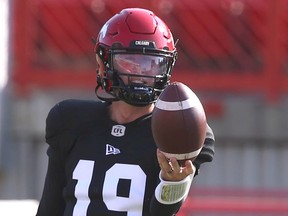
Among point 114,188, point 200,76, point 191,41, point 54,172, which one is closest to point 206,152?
point 114,188

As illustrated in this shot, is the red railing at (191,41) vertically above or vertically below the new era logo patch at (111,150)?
below

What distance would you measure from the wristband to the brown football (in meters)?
0.10

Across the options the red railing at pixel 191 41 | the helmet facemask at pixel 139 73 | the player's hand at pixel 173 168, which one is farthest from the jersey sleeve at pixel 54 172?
the red railing at pixel 191 41

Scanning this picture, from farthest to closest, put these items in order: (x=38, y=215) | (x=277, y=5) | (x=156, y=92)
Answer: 1. (x=277, y=5)
2. (x=38, y=215)
3. (x=156, y=92)

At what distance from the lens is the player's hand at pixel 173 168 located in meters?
3.23

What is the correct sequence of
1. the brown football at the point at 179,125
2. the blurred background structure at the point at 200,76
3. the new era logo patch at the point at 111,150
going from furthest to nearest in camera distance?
the blurred background structure at the point at 200,76 → the new era logo patch at the point at 111,150 → the brown football at the point at 179,125

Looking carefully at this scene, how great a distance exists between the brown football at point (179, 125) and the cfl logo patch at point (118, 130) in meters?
0.46

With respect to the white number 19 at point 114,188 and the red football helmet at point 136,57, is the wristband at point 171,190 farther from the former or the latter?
the red football helmet at point 136,57

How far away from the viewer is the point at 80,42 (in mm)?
7906

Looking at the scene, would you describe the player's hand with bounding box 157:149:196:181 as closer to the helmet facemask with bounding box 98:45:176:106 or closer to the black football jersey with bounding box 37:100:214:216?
the black football jersey with bounding box 37:100:214:216

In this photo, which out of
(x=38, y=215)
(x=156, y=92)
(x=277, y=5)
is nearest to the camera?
(x=156, y=92)

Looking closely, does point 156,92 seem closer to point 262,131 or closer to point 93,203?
point 93,203

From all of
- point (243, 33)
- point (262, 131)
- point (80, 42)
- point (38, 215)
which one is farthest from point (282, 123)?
point (38, 215)

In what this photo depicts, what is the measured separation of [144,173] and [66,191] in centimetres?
31
